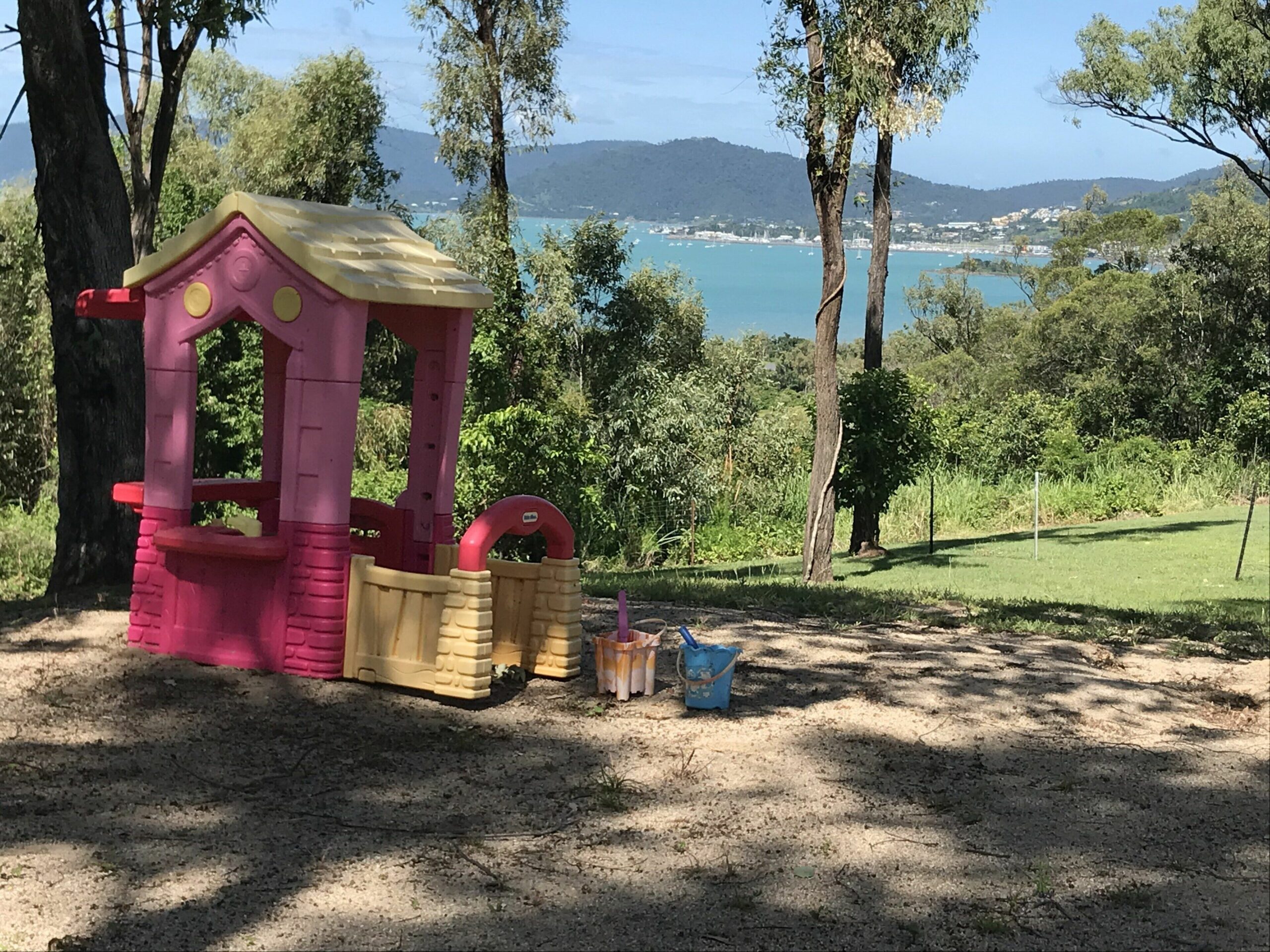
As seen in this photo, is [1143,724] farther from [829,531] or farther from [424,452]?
[829,531]

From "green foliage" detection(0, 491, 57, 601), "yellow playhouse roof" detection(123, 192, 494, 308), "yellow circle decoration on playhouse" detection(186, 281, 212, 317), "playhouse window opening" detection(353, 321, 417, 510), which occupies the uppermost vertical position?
"yellow playhouse roof" detection(123, 192, 494, 308)

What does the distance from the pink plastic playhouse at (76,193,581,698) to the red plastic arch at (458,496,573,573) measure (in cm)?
1

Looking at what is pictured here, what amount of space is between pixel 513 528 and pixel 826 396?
9499 mm

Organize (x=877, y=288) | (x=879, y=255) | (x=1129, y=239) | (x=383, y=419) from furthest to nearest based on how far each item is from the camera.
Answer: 1. (x=1129, y=239)
2. (x=383, y=419)
3. (x=877, y=288)
4. (x=879, y=255)

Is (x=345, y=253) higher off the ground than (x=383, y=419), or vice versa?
(x=345, y=253)

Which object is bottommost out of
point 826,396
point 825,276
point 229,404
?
point 229,404

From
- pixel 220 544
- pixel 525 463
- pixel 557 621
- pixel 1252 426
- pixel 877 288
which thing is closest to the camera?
pixel 220 544

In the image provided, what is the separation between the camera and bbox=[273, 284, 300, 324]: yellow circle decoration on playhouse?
7016 millimetres

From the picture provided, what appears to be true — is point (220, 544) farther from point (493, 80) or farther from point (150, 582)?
point (493, 80)

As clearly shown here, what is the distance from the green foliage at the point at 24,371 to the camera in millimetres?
28141

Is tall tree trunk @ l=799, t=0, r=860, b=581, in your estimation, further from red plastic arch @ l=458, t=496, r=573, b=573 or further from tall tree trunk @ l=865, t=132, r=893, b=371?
red plastic arch @ l=458, t=496, r=573, b=573

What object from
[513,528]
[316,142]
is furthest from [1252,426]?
[513,528]

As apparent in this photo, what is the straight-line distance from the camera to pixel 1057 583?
1488cm

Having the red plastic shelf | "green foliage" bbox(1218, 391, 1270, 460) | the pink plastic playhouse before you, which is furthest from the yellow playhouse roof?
"green foliage" bbox(1218, 391, 1270, 460)
